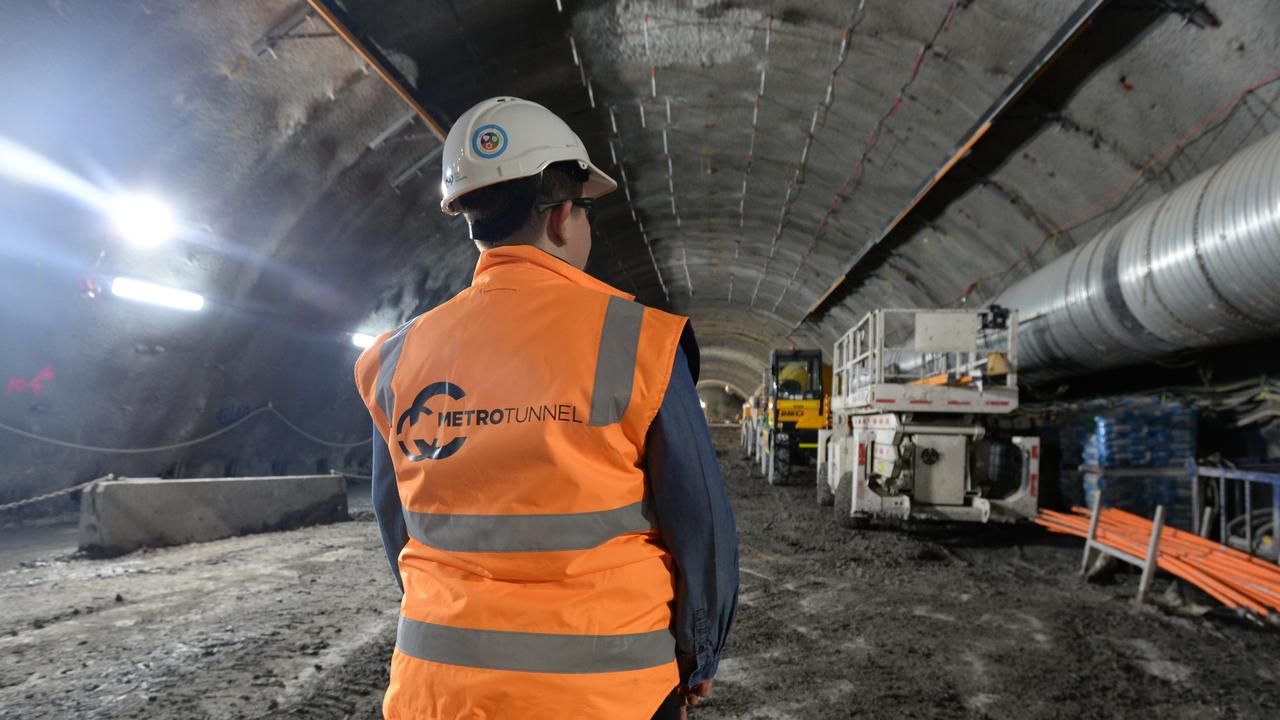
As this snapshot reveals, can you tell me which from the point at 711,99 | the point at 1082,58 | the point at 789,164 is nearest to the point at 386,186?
the point at 711,99

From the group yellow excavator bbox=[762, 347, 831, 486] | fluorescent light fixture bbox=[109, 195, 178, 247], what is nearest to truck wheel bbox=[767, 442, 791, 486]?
yellow excavator bbox=[762, 347, 831, 486]

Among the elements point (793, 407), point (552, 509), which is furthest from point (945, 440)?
point (552, 509)

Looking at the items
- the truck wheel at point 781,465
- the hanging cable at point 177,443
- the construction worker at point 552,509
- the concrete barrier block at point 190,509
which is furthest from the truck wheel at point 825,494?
the construction worker at point 552,509

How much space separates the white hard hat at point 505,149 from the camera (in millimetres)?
1586

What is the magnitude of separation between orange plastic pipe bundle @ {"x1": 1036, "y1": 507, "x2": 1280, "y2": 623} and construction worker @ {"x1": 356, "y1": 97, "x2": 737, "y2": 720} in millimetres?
4799

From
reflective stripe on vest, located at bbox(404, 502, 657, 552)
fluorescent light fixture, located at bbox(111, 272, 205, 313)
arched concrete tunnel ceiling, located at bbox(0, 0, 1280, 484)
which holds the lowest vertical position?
reflective stripe on vest, located at bbox(404, 502, 657, 552)

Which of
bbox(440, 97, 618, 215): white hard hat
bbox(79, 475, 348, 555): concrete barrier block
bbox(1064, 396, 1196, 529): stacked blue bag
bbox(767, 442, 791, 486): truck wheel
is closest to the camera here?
bbox(440, 97, 618, 215): white hard hat

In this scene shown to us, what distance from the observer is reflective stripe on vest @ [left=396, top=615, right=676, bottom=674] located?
1.19m

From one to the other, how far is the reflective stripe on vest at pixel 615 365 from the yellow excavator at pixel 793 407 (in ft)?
45.0

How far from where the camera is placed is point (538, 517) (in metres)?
1.23

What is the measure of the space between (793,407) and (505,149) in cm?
1383

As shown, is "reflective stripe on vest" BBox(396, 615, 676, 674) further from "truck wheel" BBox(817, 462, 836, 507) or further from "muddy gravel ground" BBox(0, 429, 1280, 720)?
"truck wheel" BBox(817, 462, 836, 507)

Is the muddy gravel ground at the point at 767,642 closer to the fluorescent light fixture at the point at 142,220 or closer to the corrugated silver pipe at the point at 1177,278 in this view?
the corrugated silver pipe at the point at 1177,278

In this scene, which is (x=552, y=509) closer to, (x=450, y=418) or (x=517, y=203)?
(x=450, y=418)
